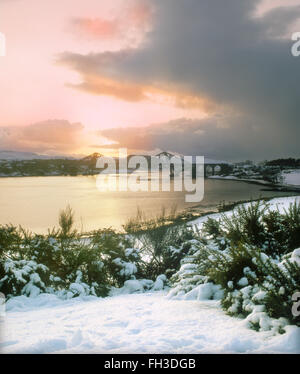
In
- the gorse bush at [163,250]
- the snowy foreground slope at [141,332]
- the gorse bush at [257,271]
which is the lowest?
the gorse bush at [163,250]

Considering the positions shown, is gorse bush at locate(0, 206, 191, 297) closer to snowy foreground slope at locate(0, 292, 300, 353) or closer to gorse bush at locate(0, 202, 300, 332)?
gorse bush at locate(0, 202, 300, 332)

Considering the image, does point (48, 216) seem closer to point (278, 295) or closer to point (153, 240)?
point (153, 240)

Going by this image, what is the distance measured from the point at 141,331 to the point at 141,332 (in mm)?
46

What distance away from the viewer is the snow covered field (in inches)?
135

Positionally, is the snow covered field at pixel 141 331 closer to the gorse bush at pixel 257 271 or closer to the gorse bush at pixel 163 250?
the gorse bush at pixel 257 271

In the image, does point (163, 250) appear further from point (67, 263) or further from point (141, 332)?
point (141, 332)

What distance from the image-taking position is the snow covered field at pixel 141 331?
342 centimetres

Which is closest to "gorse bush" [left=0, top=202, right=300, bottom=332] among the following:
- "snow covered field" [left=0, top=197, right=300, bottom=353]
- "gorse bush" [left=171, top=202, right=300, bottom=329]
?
"gorse bush" [left=171, top=202, right=300, bottom=329]

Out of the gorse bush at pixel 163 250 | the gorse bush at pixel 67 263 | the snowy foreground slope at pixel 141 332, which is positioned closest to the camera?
the snowy foreground slope at pixel 141 332

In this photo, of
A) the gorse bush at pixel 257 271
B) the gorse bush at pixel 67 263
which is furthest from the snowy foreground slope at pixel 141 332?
the gorse bush at pixel 67 263

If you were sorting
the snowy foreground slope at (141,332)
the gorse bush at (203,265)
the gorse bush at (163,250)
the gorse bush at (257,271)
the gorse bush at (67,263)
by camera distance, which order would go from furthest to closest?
the gorse bush at (163,250), the gorse bush at (67,263), the gorse bush at (203,265), the gorse bush at (257,271), the snowy foreground slope at (141,332)

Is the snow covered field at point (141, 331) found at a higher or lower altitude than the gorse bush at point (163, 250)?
higher

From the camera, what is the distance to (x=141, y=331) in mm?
3998

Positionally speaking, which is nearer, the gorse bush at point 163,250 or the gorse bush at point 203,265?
the gorse bush at point 203,265
